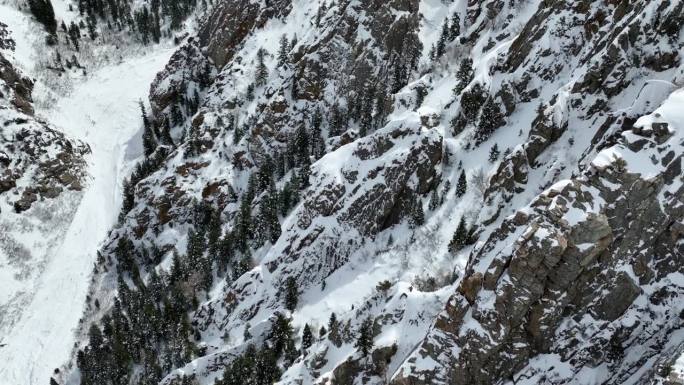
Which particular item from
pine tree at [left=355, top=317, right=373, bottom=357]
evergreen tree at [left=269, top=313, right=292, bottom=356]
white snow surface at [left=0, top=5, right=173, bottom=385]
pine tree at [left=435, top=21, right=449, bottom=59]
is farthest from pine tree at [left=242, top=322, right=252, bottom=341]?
pine tree at [left=435, top=21, right=449, bottom=59]

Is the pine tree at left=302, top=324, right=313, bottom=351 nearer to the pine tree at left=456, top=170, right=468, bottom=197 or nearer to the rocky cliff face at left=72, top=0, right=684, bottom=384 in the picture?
the rocky cliff face at left=72, top=0, right=684, bottom=384

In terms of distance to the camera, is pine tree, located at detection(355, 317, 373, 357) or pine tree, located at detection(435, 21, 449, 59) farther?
pine tree, located at detection(435, 21, 449, 59)

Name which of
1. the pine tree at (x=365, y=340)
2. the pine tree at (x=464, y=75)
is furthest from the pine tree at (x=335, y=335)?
the pine tree at (x=464, y=75)

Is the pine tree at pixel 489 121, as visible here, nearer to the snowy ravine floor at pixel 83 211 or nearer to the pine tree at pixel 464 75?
the pine tree at pixel 464 75

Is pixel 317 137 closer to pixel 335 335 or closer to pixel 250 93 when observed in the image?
pixel 250 93

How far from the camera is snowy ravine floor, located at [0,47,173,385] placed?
99.2m

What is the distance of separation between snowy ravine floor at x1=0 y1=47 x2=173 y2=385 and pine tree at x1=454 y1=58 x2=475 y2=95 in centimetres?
8293

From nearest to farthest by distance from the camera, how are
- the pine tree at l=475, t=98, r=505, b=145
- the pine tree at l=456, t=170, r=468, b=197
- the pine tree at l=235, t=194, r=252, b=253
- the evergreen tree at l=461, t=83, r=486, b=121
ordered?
1. the pine tree at l=456, t=170, r=468, b=197
2. the pine tree at l=475, t=98, r=505, b=145
3. the evergreen tree at l=461, t=83, r=486, b=121
4. the pine tree at l=235, t=194, r=252, b=253

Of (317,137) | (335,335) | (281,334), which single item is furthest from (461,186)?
(317,137)

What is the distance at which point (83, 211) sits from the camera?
12550cm

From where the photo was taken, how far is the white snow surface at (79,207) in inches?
3915

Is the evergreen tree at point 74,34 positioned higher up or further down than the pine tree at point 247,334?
higher up

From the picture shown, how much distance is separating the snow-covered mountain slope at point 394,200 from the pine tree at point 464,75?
750mm

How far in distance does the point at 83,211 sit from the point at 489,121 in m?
94.2
